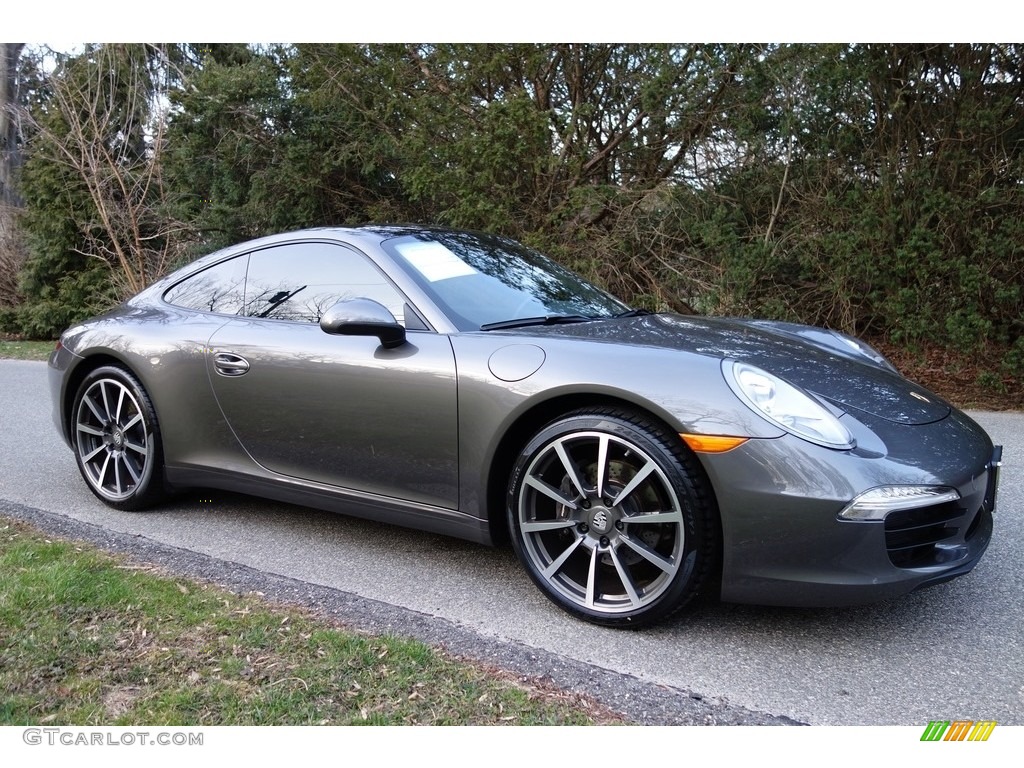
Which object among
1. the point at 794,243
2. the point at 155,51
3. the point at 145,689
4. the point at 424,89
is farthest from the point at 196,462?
Result: the point at 155,51

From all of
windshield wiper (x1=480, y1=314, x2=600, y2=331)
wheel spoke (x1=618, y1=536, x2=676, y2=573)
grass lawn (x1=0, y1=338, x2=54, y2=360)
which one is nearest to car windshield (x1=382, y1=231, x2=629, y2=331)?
windshield wiper (x1=480, y1=314, x2=600, y2=331)

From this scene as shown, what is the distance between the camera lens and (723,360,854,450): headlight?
243cm

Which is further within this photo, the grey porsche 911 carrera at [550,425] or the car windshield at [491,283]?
the car windshield at [491,283]

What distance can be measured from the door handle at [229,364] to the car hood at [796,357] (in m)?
1.30

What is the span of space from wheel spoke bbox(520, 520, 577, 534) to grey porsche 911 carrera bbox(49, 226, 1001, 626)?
0.04 ft

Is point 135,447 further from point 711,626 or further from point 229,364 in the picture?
point 711,626

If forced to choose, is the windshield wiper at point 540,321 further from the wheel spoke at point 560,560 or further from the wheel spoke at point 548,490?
the wheel spoke at point 560,560

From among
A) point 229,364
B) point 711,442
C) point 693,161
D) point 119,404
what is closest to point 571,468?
point 711,442

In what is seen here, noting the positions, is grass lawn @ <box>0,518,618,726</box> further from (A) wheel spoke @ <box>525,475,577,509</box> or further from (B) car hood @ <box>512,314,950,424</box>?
(B) car hood @ <box>512,314,950,424</box>

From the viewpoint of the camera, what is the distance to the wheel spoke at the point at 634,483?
8.48ft

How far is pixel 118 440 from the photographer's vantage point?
4125mm

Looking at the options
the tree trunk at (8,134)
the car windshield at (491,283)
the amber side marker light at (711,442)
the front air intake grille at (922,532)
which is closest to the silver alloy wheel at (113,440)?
the car windshield at (491,283)

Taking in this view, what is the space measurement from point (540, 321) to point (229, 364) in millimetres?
1412

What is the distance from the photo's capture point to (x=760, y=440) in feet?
7.95
